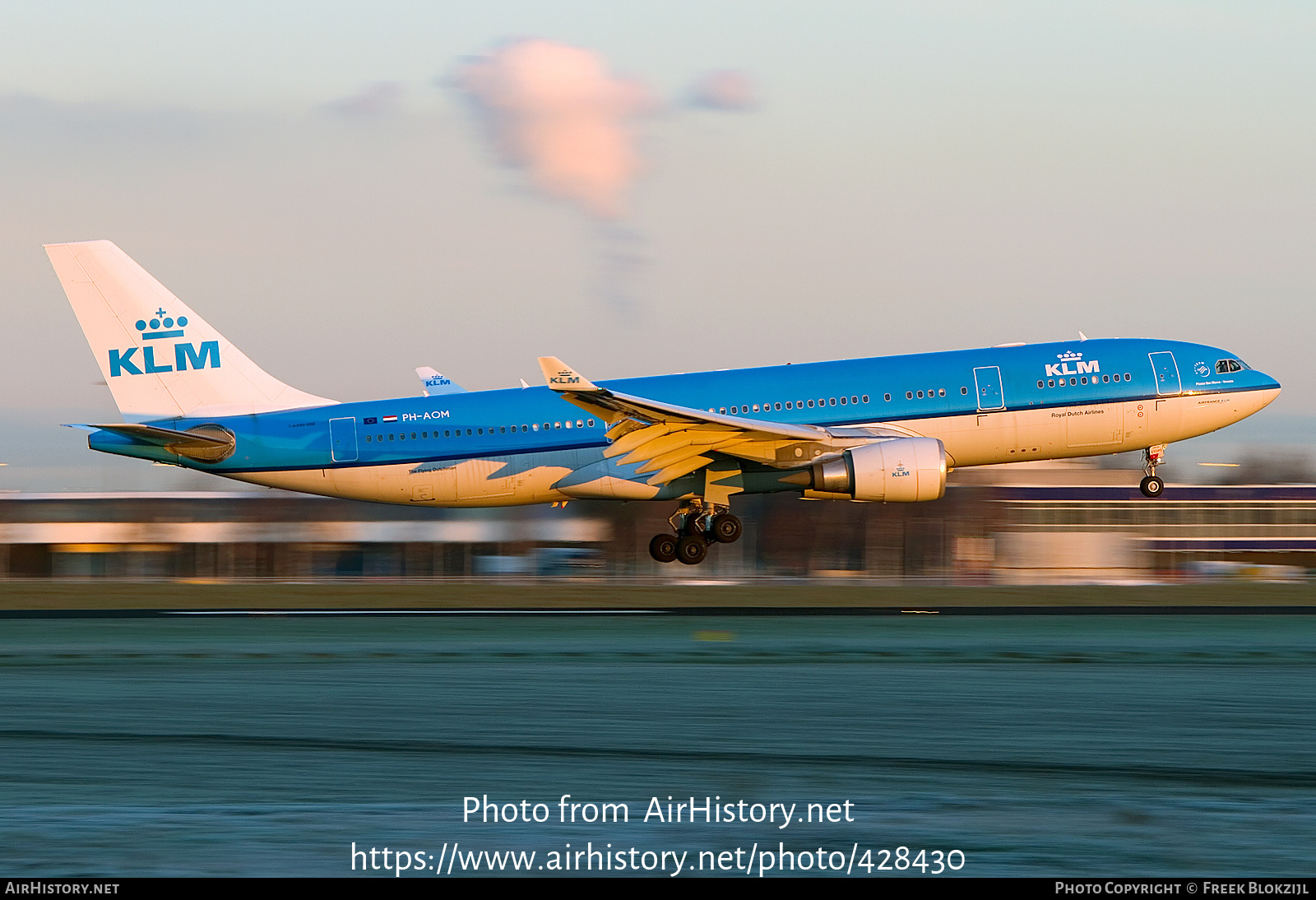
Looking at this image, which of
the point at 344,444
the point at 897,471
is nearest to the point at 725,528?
the point at 897,471

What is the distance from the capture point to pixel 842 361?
132 ft

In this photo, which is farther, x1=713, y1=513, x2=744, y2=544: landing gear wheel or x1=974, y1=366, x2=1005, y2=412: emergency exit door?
x1=713, y1=513, x2=744, y2=544: landing gear wheel

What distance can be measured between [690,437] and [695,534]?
3.50 metres

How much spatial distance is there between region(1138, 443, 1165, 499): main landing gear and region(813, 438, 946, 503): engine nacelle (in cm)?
693

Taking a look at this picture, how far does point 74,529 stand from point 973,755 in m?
95.2

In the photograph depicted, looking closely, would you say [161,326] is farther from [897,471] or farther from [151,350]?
[897,471]

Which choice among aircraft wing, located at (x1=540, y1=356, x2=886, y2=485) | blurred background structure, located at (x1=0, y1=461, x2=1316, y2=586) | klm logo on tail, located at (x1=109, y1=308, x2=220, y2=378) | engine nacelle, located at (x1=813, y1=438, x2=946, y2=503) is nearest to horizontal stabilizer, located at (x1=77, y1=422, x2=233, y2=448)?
klm logo on tail, located at (x1=109, y1=308, x2=220, y2=378)

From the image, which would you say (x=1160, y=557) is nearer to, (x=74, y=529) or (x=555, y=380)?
(x=74, y=529)

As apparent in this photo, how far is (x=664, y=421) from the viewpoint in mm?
38188

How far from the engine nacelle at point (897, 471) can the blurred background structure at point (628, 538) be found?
120 feet

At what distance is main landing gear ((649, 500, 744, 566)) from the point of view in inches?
1608

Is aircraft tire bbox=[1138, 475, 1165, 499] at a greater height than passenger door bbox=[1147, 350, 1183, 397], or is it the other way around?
passenger door bbox=[1147, 350, 1183, 397]

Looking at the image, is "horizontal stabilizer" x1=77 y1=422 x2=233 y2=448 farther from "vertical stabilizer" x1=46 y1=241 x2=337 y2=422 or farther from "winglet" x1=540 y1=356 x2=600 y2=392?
"winglet" x1=540 y1=356 x2=600 y2=392

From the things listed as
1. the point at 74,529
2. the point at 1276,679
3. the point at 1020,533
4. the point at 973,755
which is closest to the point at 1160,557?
the point at 1020,533
